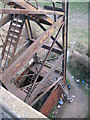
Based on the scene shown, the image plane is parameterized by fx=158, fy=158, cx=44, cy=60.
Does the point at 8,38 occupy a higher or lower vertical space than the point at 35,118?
higher

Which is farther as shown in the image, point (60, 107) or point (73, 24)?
point (73, 24)

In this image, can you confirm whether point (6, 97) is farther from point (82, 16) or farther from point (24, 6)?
point (82, 16)

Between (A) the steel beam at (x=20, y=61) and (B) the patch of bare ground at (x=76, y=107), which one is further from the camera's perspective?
(B) the patch of bare ground at (x=76, y=107)

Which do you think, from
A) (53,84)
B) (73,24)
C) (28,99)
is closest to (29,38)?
(53,84)

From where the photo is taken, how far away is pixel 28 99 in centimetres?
433

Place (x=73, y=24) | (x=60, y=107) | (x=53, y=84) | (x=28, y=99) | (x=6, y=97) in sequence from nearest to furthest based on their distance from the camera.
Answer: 1. (x=6, y=97)
2. (x=28, y=99)
3. (x=53, y=84)
4. (x=60, y=107)
5. (x=73, y=24)

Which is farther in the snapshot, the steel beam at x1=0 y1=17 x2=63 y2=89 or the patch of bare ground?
the patch of bare ground

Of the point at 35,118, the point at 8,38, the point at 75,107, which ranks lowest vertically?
the point at 75,107

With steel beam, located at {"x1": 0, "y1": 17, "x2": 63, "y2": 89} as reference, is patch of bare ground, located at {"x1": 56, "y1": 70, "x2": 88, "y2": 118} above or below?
below

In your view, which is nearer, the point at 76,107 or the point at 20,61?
the point at 20,61

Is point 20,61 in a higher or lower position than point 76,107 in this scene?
higher

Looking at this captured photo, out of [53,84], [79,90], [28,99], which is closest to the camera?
[28,99]

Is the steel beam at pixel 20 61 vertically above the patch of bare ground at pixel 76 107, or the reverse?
the steel beam at pixel 20 61

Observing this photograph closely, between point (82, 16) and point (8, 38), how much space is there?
9.96 metres
